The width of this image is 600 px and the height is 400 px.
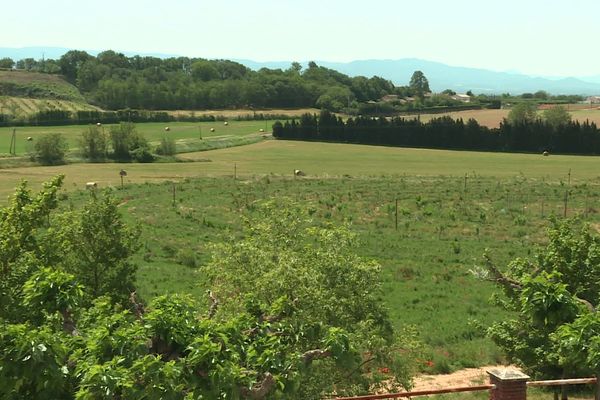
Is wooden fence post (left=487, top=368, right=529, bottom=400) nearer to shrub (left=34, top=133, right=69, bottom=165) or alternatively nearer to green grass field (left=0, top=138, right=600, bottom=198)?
green grass field (left=0, top=138, right=600, bottom=198)

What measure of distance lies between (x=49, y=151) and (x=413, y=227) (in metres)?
57.4

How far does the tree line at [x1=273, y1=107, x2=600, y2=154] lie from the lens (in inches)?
4149

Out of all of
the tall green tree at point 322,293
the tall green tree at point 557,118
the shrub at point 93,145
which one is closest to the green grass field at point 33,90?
the shrub at point 93,145

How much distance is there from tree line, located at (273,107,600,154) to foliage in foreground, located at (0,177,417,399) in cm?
9597

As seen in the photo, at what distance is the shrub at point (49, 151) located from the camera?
85.1 m

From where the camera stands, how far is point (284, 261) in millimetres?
15094

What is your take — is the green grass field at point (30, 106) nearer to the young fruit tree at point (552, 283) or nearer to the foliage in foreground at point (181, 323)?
the foliage in foreground at point (181, 323)

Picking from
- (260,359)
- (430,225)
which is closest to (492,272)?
(260,359)

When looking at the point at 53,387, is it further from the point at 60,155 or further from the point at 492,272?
the point at 60,155

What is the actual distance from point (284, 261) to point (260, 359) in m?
5.22

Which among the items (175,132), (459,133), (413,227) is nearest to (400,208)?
(413,227)

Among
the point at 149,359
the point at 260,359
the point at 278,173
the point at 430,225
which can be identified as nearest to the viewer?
the point at 149,359

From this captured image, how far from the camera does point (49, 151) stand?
85.4 m

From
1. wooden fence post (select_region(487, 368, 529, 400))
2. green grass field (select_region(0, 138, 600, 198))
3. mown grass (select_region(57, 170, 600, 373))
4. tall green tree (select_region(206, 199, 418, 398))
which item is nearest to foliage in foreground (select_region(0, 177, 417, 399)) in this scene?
tall green tree (select_region(206, 199, 418, 398))
